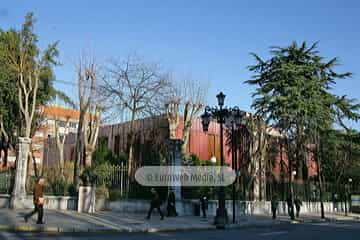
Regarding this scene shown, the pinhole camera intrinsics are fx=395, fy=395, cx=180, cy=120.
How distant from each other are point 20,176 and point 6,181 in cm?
346

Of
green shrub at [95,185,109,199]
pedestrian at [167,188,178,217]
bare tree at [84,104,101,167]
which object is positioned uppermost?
bare tree at [84,104,101,167]

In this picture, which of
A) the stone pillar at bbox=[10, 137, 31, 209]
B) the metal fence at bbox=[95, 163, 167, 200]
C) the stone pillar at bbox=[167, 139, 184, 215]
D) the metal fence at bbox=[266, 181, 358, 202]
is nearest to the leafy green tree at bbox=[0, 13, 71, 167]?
the stone pillar at bbox=[10, 137, 31, 209]

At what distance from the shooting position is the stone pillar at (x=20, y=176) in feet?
70.9

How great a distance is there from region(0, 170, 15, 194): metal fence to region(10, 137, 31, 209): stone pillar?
213cm

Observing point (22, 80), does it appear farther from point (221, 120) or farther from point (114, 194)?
point (221, 120)

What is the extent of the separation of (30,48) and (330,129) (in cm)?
2456

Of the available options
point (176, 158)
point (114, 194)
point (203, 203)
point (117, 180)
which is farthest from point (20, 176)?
point (203, 203)

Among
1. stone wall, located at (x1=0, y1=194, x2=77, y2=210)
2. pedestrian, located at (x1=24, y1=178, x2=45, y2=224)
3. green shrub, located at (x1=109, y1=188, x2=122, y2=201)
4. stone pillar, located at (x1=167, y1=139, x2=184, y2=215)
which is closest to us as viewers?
pedestrian, located at (x1=24, y1=178, x2=45, y2=224)

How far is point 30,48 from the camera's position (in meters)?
26.4

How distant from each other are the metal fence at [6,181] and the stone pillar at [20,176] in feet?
7.00

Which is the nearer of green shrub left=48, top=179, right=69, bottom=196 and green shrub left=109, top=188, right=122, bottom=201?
green shrub left=48, top=179, right=69, bottom=196

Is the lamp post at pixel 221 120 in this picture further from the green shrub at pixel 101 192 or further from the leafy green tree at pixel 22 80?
the leafy green tree at pixel 22 80

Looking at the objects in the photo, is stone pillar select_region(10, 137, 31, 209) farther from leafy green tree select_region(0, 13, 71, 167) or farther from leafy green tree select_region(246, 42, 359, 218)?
leafy green tree select_region(246, 42, 359, 218)

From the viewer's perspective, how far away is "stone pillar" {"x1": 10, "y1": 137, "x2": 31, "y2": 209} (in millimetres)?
21609
